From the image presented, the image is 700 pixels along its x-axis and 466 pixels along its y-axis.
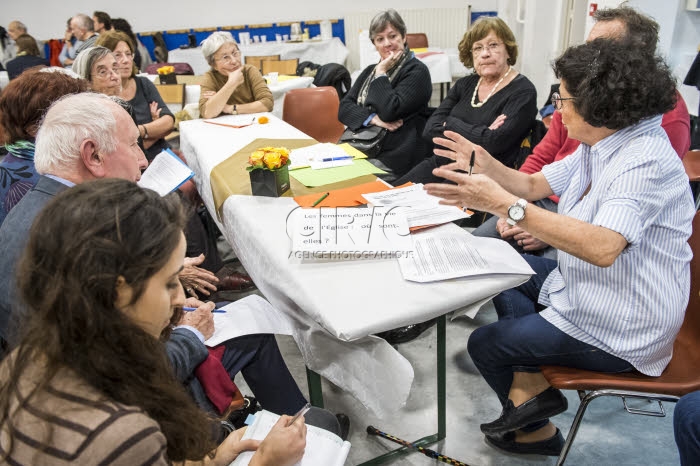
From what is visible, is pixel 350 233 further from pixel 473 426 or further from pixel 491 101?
pixel 491 101

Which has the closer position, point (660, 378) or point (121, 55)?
point (660, 378)

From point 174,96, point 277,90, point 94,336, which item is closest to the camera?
point 94,336

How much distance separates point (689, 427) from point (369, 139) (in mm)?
2169

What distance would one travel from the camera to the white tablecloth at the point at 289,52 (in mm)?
7613

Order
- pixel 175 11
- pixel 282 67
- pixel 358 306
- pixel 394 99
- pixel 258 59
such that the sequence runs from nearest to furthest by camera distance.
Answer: pixel 358 306 < pixel 394 99 < pixel 282 67 < pixel 258 59 < pixel 175 11

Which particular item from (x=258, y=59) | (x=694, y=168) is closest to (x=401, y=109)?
(x=694, y=168)

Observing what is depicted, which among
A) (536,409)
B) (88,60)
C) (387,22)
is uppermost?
(387,22)

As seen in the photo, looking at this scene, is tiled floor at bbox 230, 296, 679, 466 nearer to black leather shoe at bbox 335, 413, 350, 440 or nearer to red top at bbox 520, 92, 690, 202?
black leather shoe at bbox 335, 413, 350, 440

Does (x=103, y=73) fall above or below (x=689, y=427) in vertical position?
above

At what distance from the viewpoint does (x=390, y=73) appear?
10.0 feet

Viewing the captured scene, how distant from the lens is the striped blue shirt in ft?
4.00

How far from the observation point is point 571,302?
1.41 m

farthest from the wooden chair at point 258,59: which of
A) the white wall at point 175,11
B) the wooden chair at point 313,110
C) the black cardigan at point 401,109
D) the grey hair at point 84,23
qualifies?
the black cardigan at point 401,109

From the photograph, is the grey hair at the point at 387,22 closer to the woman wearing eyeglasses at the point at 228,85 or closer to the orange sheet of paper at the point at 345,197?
the woman wearing eyeglasses at the point at 228,85
